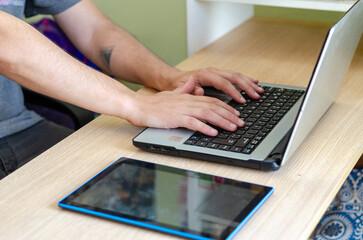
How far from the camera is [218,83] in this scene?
1.17m

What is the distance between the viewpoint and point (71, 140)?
1.05 meters

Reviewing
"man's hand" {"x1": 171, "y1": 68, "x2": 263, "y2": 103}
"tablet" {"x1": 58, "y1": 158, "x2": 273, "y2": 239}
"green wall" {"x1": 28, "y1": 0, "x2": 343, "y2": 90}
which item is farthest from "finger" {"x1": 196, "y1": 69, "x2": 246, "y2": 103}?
"green wall" {"x1": 28, "y1": 0, "x2": 343, "y2": 90}

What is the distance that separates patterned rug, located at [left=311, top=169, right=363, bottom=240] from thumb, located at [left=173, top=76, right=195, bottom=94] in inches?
22.9

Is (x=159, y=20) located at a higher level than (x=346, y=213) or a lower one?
higher

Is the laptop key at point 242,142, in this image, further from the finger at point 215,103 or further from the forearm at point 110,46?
the forearm at point 110,46

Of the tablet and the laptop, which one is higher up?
the laptop

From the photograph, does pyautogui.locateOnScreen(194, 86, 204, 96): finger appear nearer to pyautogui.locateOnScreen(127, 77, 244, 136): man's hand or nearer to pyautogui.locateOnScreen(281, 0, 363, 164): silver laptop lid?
pyautogui.locateOnScreen(127, 77, 244, 136): man's hand

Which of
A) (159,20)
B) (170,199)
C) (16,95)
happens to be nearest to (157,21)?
(159,20)

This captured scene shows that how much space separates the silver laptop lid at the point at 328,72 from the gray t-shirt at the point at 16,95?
77 centimetres

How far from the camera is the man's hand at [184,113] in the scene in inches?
39.3

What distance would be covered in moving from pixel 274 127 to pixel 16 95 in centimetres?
74

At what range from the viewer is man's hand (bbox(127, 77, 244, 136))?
1.00 metres

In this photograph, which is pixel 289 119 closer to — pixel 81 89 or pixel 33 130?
pixel 81 89

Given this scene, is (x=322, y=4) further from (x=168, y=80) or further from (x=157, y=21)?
(x=157, y=21)
